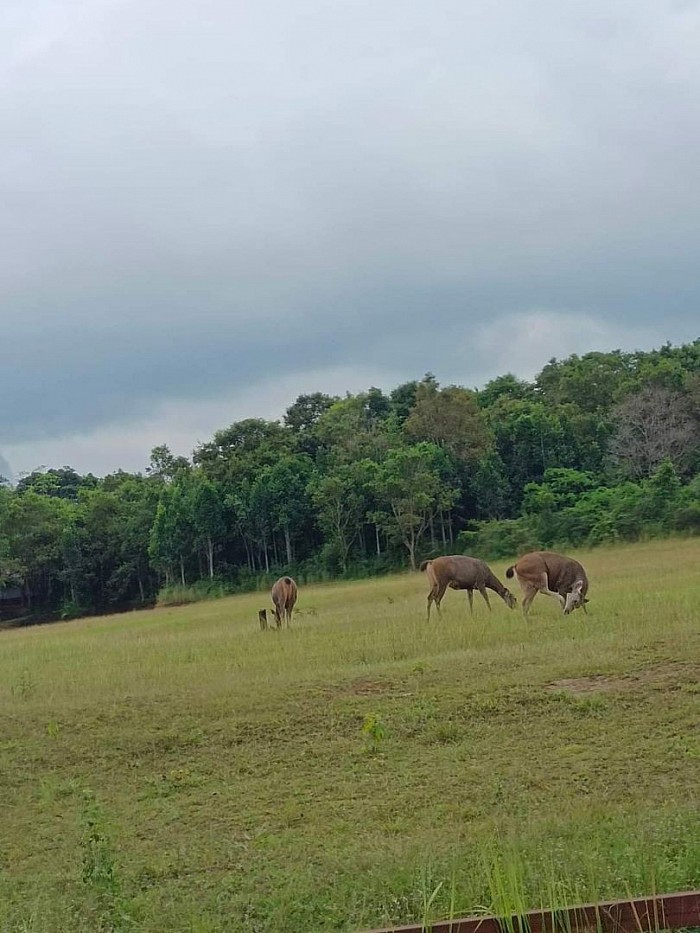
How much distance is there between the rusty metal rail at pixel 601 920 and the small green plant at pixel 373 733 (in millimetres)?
4760

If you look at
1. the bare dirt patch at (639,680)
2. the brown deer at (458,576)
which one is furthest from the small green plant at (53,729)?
the brown deer at (458,576)

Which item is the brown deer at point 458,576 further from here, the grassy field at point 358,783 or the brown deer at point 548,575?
the grassy field at point 358,783

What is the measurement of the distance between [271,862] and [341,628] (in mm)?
12563

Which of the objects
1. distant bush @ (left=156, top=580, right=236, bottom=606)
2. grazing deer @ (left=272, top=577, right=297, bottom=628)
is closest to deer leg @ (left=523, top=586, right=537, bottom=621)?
grazing deer @ (left=272, top=577, right=297, bottom=628)

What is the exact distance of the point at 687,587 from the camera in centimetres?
1931

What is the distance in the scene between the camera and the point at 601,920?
394 centimetres

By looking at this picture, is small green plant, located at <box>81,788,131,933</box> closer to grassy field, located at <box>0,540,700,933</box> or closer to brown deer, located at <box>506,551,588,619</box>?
grassy field, located at <box>0,540,700,933</box>

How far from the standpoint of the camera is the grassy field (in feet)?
18.8

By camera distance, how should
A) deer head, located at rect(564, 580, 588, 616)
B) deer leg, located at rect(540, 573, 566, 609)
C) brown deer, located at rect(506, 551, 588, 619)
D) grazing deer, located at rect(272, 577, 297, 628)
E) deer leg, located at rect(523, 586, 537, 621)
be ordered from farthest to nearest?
grazing deer, located at rect(272, 577, 297, 628) < brown deer, located at rect(506, 551, 588, 619) < deer leg, located at rect(540, 573, 566, 609) < deer leg, located at rect(523, 586, 537, 621) < deer head, located at rect(564, 580, 588, 616)

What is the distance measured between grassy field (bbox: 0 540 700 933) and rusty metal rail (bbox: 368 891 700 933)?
0.15m

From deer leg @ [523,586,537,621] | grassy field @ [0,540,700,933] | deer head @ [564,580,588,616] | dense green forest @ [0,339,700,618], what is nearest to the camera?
grassy field @ [0,540,700,933]

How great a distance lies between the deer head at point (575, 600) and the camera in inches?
653

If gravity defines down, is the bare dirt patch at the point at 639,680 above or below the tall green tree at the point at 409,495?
below

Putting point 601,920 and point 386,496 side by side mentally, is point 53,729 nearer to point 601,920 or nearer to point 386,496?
point 601,920
